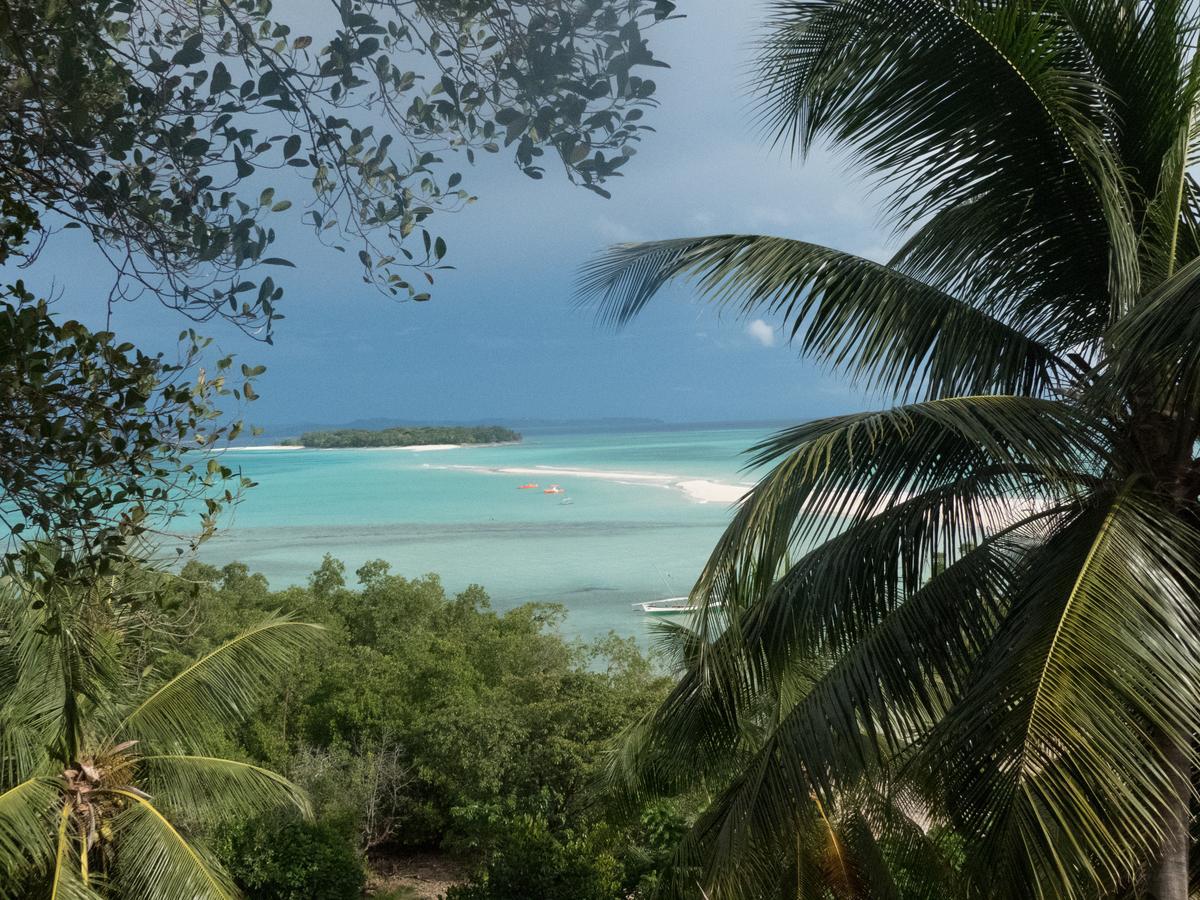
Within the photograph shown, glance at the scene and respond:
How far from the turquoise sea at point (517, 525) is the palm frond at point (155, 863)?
8.19m

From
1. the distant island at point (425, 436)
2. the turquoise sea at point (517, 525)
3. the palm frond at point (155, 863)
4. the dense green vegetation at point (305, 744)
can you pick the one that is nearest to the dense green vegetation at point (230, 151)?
the dense green vegetation at point (305, 744)

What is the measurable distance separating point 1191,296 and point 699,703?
285 cm

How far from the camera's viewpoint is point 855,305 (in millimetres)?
4434

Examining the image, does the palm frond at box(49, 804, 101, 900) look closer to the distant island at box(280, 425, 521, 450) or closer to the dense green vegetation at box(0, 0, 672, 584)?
the dense green vegetation at box(0, 0, 672, 584)

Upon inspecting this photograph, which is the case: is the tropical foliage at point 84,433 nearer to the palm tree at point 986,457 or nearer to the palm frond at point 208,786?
the palm tree at point 986,457

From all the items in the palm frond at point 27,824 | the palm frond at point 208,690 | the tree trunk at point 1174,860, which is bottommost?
the palm frond at point 27,824

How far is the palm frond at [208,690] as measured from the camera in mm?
6852

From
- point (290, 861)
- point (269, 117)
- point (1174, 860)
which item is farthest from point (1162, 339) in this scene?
point (290, 861)

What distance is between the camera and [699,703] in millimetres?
4746

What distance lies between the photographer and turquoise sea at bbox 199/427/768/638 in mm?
31516

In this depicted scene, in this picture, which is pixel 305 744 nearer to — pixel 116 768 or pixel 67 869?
pixel 116 768

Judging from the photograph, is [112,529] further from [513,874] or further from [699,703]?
A: [513,874]

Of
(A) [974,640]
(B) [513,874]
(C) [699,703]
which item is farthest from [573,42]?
(B) [513,874]

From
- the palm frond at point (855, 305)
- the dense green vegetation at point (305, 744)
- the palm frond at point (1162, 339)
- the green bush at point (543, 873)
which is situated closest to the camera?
the palm frond at point (1162, 339)
